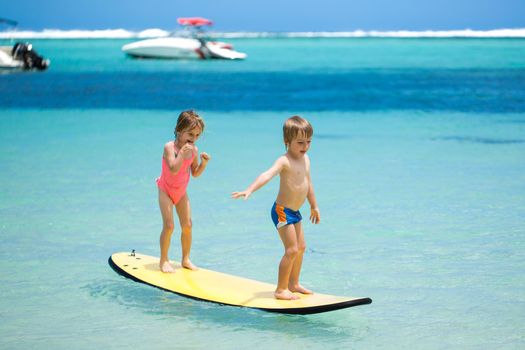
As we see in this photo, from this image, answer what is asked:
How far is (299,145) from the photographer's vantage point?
16.3 feet

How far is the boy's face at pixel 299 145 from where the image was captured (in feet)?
16.2

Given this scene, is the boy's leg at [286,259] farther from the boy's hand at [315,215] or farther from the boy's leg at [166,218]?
the boy's leg at [166,218]

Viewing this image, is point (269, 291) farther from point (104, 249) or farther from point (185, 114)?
point (104, 249)

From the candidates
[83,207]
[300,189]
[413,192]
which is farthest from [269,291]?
[413,192]

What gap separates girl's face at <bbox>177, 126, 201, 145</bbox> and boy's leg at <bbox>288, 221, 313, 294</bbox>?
88 centimetres

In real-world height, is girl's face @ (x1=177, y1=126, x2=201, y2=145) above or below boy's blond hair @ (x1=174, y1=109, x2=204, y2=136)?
below

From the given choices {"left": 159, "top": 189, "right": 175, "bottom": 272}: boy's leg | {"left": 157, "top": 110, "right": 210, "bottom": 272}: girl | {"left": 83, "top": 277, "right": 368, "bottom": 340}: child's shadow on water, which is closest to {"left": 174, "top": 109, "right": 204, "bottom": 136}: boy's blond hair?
{"left": 157, "top": 110, "right": 210, "bottom": 272}: girl

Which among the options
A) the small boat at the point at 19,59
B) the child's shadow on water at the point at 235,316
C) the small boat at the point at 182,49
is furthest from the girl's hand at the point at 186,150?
the small boat at the point at 182,49

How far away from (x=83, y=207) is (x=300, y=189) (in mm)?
4003

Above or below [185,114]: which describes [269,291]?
below

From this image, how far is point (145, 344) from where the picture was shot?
190 inches

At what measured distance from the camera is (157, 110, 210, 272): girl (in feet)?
17.8

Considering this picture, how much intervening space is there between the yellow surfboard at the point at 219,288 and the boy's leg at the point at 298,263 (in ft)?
0.26

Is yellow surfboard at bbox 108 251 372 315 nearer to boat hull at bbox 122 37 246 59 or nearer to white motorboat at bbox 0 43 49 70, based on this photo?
white motorboat at bbox 0 43 49 70
